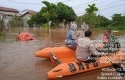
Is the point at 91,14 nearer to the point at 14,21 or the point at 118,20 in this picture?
the point at 118,20

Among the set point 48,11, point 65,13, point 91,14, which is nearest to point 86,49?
point 48,11

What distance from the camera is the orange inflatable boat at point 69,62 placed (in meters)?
7.48

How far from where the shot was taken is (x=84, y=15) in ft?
155

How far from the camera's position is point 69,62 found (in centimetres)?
822

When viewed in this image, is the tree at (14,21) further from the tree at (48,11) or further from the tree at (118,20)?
the tree at (118,20)

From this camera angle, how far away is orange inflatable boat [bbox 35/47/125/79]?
7.48 meters

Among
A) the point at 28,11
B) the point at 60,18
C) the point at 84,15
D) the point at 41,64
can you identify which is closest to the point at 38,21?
the point at 60,18

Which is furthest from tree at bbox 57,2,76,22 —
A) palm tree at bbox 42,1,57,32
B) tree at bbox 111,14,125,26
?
tree at bbox 111,14,125,26

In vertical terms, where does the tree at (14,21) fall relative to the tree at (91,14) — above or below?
below

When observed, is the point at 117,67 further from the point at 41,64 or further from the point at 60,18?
the point at 60,18

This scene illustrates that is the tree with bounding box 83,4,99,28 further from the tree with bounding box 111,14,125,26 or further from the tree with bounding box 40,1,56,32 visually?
the tree with bounding box 111,14,125,26

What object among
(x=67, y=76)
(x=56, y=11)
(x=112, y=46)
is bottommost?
(x=67, y=76)

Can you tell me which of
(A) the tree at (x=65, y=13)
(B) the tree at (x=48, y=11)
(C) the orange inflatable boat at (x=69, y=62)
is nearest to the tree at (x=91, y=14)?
(A) the tree at (x=65, y=13)

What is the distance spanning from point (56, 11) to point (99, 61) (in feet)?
126
